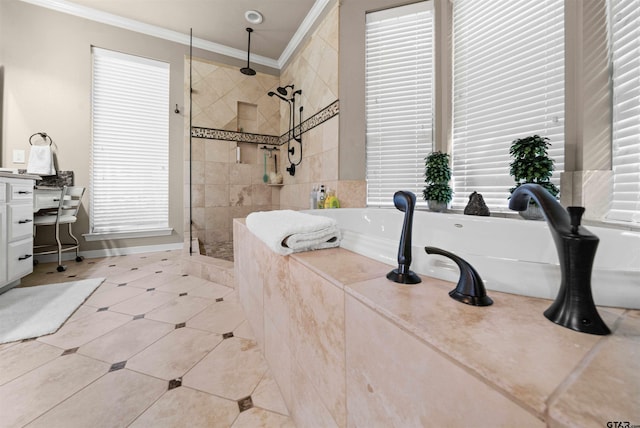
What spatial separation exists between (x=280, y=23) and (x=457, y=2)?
72.1 inches

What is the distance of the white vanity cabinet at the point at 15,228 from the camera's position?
1.64 m

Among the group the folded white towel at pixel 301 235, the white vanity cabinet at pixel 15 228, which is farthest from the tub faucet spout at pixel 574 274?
the white vanity cabinet at pixel 15 228

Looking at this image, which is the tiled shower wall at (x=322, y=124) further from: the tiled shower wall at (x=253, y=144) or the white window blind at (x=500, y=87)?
the white window blind at (x=500, y=87)

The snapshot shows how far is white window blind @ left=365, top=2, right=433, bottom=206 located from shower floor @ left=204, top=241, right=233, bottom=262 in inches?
59.9

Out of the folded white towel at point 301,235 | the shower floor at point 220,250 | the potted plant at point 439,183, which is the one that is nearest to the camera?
the folded white towel at point 301,235

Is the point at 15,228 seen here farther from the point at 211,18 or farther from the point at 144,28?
the point at 211,18

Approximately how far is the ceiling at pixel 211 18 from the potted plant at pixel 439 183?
6.37 feet

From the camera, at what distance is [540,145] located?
1.31 metres

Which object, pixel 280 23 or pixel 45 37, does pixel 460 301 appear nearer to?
pixel 280 23

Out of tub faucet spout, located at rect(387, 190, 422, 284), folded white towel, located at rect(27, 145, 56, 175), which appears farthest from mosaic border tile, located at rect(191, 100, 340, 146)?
tub faucet spout, located at rect(387, 190, 422, 284)

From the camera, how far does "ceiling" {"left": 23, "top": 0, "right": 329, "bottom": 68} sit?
8.27 feet

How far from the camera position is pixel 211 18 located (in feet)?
8.91

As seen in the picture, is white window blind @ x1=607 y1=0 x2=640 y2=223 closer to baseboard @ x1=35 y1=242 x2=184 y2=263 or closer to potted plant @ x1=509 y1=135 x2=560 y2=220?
potted plant @ x1=509 y1=135 x2=560 y2=220

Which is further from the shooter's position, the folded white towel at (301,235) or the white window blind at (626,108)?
the white window blind at (626,108)
